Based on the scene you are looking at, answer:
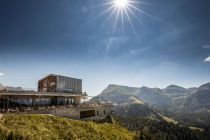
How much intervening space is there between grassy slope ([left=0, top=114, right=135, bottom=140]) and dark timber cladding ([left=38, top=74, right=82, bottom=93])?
25.6 m

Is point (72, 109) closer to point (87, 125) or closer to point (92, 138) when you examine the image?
point (87, 125)

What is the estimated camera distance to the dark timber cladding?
60.8m

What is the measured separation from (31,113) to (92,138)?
1207 cm

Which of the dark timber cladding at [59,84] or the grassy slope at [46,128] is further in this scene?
the dark timber cladding at [59,84]

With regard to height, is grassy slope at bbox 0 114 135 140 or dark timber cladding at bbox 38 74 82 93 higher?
dark timber cladding at bbox 38 74 82 93

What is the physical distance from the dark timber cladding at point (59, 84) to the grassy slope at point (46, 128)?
84.1ft

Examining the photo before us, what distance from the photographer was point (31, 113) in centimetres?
3606

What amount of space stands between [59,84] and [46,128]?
32.3 m

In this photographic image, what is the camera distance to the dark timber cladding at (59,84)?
6084 centimetres

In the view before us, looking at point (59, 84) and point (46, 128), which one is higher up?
point (59, 84)

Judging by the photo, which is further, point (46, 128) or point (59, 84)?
point (59, 84)

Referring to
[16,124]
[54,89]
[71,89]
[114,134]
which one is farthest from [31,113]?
[71,89]

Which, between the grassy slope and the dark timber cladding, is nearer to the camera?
the grassy slope

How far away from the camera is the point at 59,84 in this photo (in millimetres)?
61125
